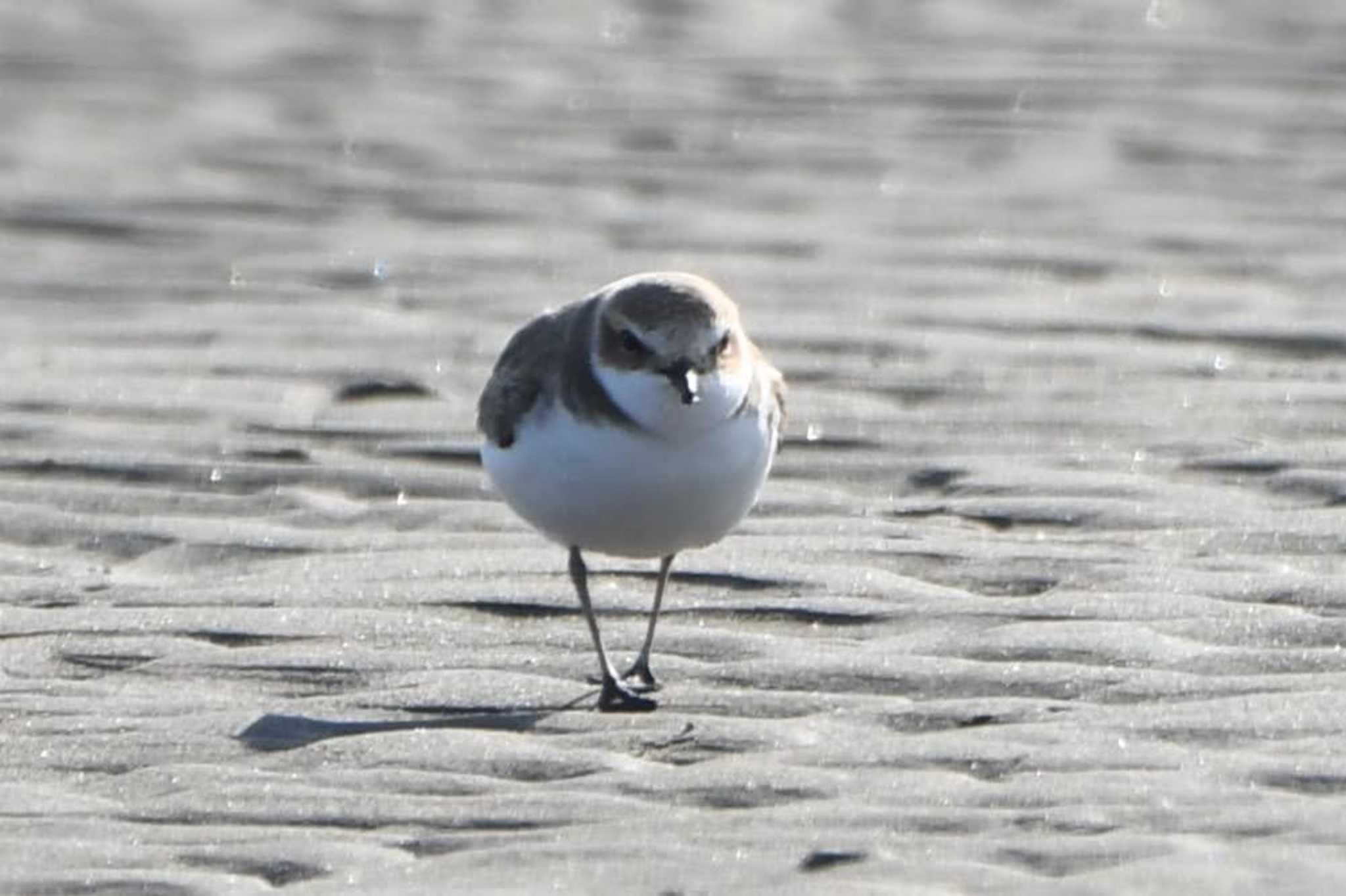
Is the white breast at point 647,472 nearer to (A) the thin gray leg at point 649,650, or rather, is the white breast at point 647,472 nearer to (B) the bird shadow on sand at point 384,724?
(A) the thin gray leg at point 649,650

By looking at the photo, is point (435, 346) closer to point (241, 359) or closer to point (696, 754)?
point (241, 359)

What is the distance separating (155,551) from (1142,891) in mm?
2998

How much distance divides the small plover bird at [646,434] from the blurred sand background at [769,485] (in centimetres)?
25

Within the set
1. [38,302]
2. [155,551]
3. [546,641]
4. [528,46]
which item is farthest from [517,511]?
[528,46]

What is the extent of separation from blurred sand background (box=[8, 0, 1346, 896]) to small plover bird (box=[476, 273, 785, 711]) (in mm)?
253

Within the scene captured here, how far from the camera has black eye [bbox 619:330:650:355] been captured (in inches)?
233

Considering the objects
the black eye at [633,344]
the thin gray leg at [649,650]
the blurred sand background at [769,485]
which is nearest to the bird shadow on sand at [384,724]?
the blurred sand background at [769,485]

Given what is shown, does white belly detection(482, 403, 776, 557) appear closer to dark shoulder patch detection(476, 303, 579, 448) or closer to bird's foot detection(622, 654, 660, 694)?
dark shoulder patch detection(476, 303, 579, 448)

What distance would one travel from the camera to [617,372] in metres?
5.94

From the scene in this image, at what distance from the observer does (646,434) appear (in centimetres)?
591

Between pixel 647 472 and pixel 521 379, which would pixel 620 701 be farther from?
pixel 521 379

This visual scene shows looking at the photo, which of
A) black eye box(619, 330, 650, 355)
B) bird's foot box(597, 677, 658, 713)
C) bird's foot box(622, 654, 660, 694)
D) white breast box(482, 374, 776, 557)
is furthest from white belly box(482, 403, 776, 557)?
bird's foot box(597, 677, 658, 713)

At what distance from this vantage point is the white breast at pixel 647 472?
5.91 meters

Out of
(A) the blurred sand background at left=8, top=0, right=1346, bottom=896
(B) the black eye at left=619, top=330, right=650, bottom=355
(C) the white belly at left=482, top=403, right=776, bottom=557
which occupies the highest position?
(B) the black eye at left=619, top=330, right=650, bottom=355
